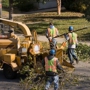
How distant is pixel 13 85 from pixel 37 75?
1287mm

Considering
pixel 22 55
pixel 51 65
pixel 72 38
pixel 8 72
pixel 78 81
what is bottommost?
pixel 78 81

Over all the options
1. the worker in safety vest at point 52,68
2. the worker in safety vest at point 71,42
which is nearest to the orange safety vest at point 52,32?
the worker in safety vest at point 71,42

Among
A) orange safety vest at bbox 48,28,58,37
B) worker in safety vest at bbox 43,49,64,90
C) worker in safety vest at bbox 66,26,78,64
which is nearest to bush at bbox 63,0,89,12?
orange safety vest at bbox 48,28,58,37

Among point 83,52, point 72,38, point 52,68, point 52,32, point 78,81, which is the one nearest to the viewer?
point 52,68

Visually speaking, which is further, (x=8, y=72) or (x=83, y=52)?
(x=83, y=52)

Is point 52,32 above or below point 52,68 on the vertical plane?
above

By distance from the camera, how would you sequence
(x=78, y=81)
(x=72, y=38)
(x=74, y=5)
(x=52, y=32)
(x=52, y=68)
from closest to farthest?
(x=52, y=68) < (x=78, y=81) < (x=72, y=38) < (x=52, y=32) < (x=74, y=5)

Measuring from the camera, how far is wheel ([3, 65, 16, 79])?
558 inches

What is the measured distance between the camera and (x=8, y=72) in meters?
14.3

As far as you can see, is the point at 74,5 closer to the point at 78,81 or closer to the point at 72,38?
the point at 72,38

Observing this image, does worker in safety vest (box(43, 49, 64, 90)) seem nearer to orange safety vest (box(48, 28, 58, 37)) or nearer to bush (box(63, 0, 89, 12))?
orange safety vest (box(48, 28, 58, 37))

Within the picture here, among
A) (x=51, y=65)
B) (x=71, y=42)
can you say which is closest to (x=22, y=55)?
(x=71, y=42)

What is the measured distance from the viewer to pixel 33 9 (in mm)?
49969

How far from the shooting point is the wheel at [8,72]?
14164 millimetres
